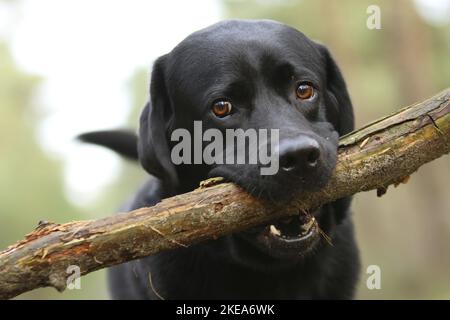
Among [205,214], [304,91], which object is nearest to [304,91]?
[304,91]

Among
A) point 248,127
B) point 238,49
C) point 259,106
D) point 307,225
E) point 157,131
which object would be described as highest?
point 238,49

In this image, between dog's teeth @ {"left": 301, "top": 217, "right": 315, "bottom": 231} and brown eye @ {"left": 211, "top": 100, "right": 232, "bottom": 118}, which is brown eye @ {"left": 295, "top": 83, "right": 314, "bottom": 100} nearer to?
brown eye @ {"left": 211, "top": 100, "right": 232, "bottom": 118}

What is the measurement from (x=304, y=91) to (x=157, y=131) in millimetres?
915

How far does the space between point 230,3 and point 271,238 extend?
14.9m

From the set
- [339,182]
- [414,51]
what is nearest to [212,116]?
[339,182]

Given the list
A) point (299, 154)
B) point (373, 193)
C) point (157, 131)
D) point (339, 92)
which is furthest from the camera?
point (373, 193)

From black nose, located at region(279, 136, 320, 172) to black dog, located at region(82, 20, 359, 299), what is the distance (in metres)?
0.16

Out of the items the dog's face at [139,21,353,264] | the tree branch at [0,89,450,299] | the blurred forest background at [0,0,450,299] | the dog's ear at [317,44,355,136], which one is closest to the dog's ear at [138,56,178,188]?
the dog's face at [139,21,353,264]

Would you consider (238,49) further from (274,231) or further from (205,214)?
(205,214)

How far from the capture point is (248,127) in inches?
A: 142

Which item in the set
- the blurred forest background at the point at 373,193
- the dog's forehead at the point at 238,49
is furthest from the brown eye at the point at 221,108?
the blurred forest background at the point at 373,193

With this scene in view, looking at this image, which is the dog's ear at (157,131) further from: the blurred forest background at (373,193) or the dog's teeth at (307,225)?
the blurred forest background at (373,193)

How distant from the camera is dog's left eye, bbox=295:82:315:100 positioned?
151 inches

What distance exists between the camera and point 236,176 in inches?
132
